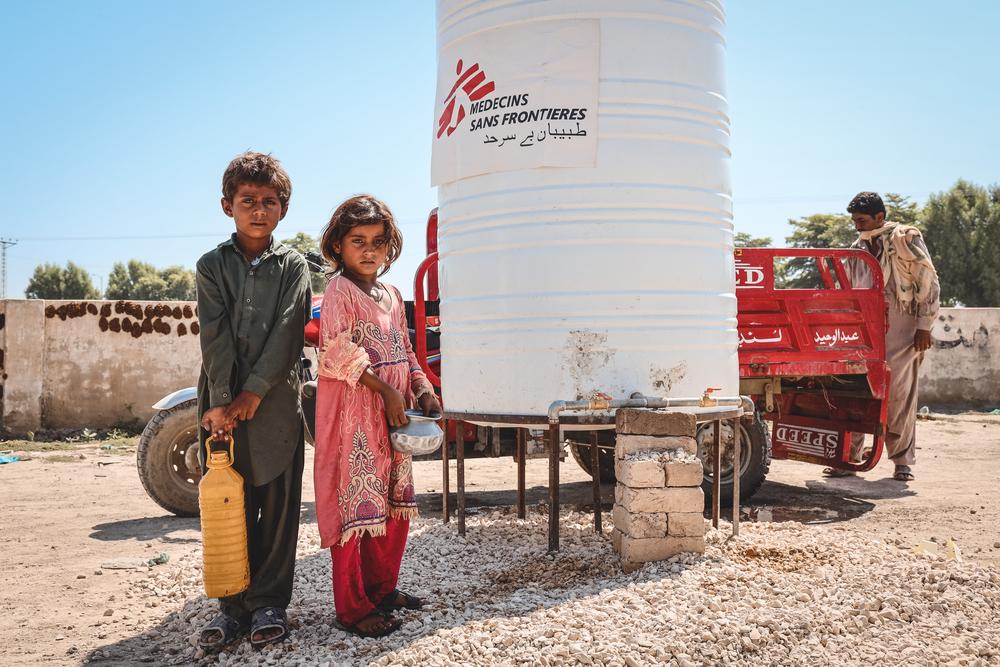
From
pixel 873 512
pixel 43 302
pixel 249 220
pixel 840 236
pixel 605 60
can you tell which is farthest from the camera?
pixel 840 236

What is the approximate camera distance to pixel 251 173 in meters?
2.95

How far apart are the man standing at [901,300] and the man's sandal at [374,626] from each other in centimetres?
477

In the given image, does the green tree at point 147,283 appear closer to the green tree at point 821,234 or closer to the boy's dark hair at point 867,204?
the green tree at point 821,234

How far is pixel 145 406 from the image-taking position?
1043 centimetres

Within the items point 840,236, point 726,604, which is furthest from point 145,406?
point 840,236

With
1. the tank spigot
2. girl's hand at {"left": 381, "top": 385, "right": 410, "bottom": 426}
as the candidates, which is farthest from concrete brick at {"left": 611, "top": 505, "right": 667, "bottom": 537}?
girl's hand at {"left": 381, "top": 385, "right": 410, "bottom": 426}

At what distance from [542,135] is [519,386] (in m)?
1.12

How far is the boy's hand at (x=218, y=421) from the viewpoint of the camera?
2848 millimetres

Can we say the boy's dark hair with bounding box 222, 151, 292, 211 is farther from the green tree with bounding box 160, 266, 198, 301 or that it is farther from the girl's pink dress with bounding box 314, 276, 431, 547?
the green tree with bounding box 160, 266, 198, 301

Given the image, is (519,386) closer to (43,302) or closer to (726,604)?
(726,604)

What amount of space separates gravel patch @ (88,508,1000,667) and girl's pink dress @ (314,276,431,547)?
0.46 metres

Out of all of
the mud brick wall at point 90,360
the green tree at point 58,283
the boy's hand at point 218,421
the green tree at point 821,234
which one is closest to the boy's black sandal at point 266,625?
the boy's hand at point 218,421

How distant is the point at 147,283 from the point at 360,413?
64903 mm

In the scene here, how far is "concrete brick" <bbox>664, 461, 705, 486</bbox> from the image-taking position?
144 inches
